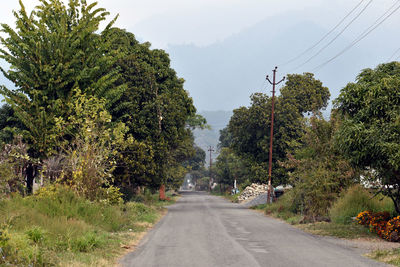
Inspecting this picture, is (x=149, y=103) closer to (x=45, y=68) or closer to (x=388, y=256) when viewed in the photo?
(x=45, y=68)

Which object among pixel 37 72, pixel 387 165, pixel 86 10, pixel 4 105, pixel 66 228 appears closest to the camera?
pixel 66 228

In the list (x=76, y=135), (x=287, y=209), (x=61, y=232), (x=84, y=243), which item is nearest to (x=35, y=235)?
(x=84, y=243)

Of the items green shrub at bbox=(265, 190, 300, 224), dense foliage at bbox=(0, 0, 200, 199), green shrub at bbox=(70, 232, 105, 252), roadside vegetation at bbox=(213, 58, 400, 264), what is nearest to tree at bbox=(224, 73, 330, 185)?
roadside vegetation at bbox=(213, 58, 400, 264)

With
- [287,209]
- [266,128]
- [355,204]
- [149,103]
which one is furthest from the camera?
[266,128]

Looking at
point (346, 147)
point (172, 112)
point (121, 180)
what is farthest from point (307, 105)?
point (346, 147)

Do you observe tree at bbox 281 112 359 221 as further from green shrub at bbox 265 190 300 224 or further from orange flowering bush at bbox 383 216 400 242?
orange flowering bush at bbox 383 216 400 242

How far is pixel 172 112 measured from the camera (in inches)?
1431

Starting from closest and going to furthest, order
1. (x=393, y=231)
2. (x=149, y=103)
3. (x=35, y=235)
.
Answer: (x=35, y=235) < (x=393, y=231) < (x=149, y=103)

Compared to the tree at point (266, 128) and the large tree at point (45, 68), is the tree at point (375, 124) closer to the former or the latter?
the large tree at point (45, 68)

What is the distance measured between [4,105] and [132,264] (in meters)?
23.6

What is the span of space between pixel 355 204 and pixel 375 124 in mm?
7193

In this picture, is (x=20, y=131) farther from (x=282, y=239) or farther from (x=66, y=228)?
(x=282, y=239)

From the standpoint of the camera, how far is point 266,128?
4816cm

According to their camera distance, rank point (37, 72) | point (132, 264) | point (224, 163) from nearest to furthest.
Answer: point (132, 264)
point (37, 72)
point (224, 163)
